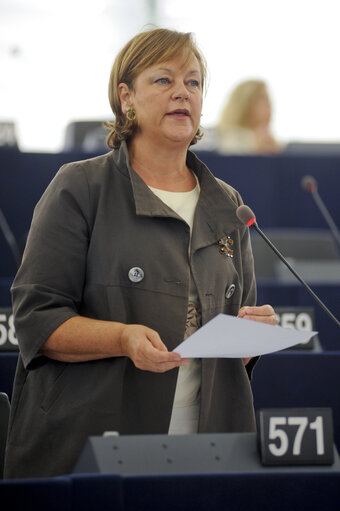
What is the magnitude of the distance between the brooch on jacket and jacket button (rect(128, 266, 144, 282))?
20cm

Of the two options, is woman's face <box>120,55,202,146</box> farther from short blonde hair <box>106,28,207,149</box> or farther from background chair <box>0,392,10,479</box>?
background chair <box>0,392,10,479</box>

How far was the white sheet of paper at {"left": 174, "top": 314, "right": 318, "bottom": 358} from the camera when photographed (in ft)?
4.62

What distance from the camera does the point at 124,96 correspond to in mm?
1885

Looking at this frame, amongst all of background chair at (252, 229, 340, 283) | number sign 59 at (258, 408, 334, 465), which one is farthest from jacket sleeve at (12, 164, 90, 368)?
background chair at (252, 229, 340, 283)

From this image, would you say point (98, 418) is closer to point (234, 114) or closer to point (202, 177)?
point (202, 177)

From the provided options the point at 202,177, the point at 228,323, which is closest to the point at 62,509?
the point at 228,323

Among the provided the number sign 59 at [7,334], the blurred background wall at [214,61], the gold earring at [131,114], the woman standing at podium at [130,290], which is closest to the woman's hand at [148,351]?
the woman standing at podium at [130,290]

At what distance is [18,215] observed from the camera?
4547mm

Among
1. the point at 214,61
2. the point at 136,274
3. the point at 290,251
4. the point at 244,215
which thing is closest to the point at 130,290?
the point at 136,274

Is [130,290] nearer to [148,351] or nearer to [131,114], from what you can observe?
[148,351]

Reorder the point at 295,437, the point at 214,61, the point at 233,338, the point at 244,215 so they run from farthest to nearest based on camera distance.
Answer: the point at 214,61
the point at 244,215
the point at 233,338
the point at 295,437

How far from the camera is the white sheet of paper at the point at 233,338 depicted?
141cm

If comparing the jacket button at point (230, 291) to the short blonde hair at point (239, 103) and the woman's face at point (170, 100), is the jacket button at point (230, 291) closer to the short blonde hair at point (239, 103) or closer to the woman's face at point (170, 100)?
the woman's face at point (170, 100)

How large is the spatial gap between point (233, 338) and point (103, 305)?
33cm
